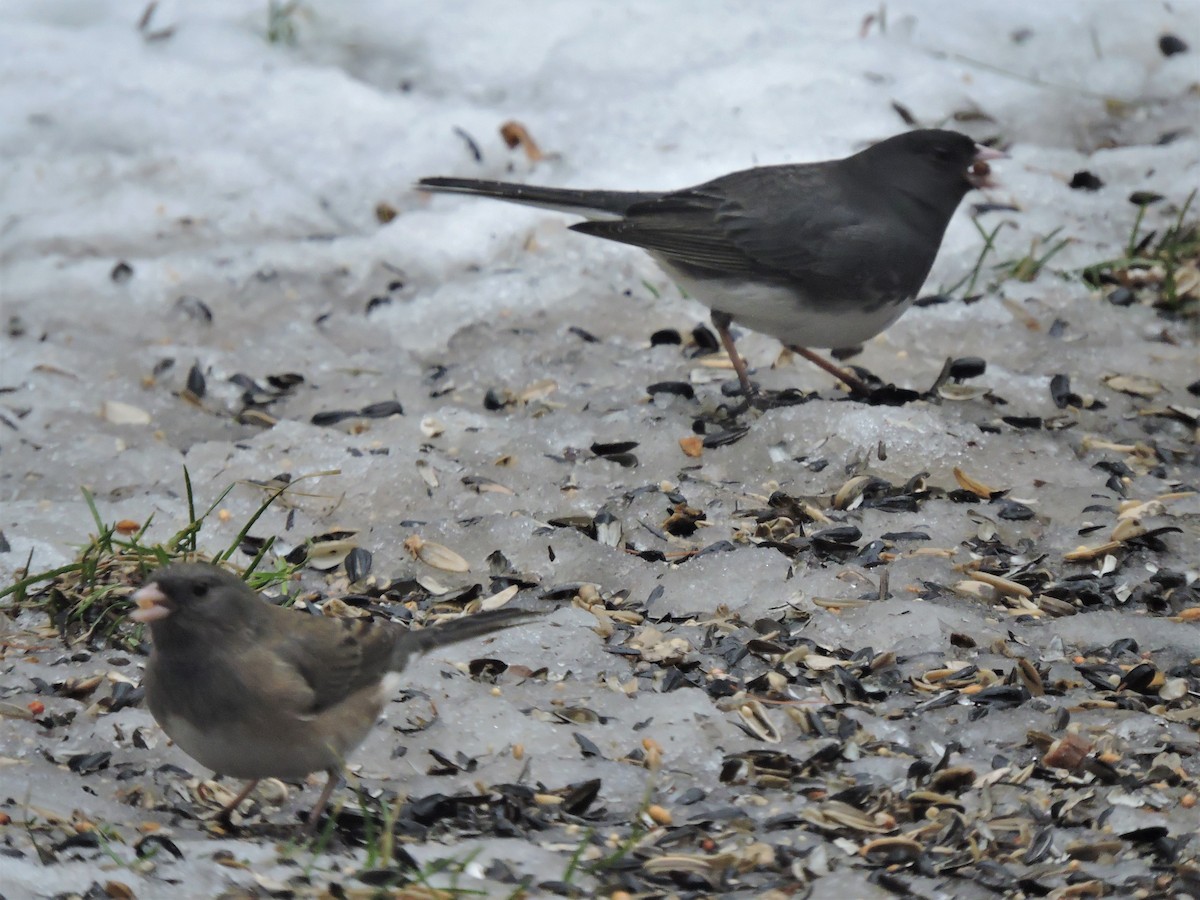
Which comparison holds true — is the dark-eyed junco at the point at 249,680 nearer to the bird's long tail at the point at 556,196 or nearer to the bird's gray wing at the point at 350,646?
the bird's gray wing at the point at 350,646

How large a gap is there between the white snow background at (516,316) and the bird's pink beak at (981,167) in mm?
651

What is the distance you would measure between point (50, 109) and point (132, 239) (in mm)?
1027

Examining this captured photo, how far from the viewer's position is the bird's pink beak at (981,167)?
562cm

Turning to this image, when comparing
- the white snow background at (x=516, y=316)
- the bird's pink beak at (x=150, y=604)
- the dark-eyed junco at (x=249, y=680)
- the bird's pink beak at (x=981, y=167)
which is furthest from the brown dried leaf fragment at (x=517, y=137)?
the bird's pink beak at (x=150, y=604)

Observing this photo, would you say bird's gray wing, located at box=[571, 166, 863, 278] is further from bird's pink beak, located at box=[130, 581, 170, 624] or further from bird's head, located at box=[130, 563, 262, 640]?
bird's pink beak, located at box=[130, 581, 170, 624]

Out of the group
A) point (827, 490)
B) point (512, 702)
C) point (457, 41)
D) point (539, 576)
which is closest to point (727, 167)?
point (457, 41)

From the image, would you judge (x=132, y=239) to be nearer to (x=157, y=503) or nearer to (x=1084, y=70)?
(x=157, y=503)

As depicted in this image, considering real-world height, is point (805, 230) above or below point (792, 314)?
above

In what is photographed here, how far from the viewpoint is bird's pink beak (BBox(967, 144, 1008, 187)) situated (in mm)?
5617

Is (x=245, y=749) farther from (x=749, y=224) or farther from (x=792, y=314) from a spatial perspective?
(x=749, y=224)

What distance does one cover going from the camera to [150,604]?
3197 millimetres

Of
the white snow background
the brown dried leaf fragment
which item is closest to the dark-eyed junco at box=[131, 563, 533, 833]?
the white snow background

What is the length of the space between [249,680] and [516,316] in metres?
3.25

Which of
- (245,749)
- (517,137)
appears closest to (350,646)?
(245,749)
